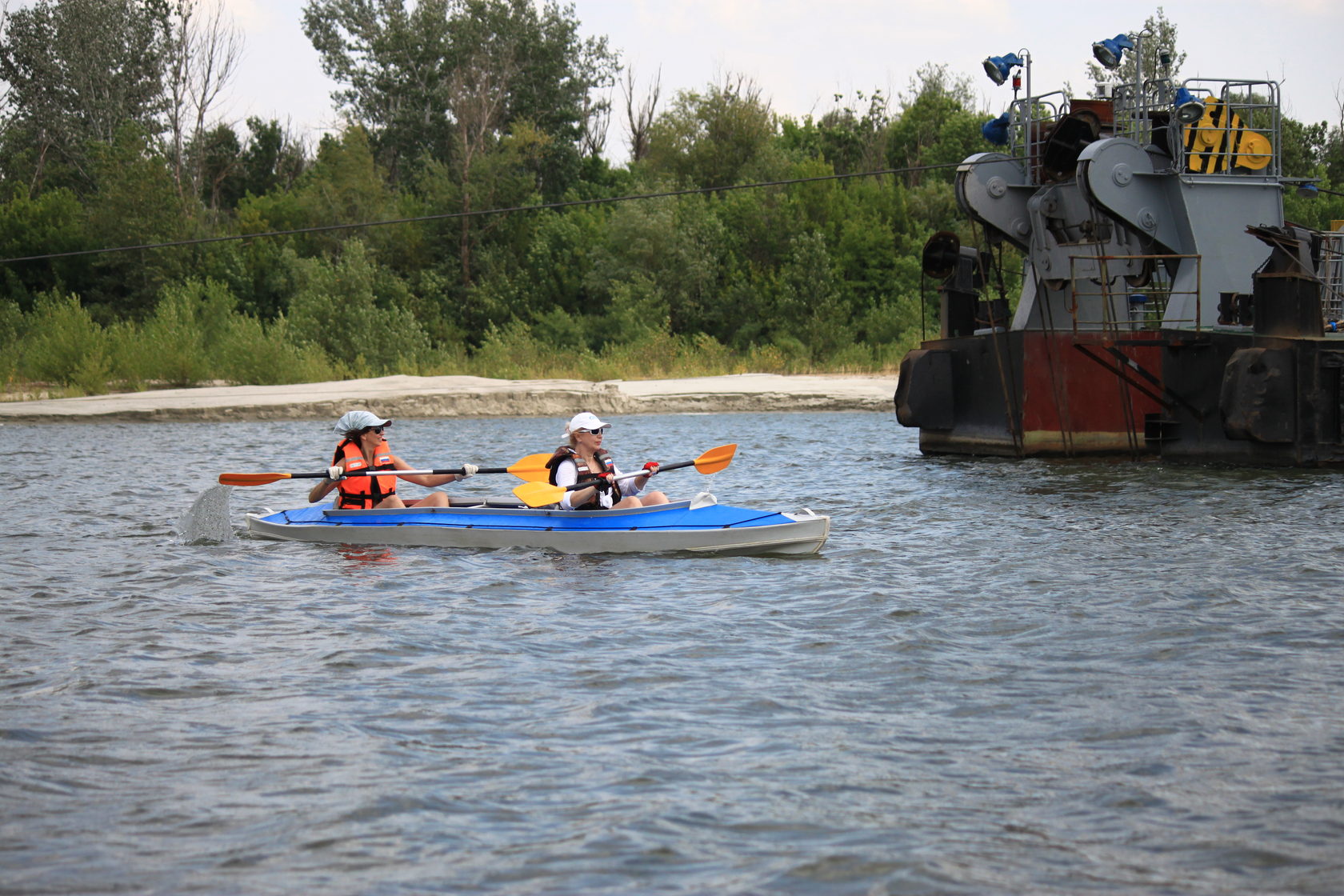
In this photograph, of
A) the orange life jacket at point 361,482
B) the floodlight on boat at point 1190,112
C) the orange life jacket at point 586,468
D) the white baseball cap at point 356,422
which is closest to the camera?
the orange life jacket at point 586,468

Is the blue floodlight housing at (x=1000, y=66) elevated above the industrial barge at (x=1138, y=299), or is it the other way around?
the blue floodlight housing at (x=1000, y=66)

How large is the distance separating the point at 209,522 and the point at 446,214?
2797cm

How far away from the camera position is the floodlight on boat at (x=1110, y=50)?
19438 millimetres

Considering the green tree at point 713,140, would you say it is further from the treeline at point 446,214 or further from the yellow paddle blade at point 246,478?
the yellow paddle blade at point 246,478

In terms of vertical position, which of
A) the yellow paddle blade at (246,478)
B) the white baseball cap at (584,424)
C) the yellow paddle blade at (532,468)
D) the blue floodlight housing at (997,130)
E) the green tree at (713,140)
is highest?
the green tree at (713,140)

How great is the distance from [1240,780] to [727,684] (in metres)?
2.60

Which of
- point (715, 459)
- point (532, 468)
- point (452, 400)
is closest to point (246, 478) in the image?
point (532, 468)

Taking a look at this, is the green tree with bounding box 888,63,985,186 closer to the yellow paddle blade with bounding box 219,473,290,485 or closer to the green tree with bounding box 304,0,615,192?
the green tree with bounding box 304,0,615,192

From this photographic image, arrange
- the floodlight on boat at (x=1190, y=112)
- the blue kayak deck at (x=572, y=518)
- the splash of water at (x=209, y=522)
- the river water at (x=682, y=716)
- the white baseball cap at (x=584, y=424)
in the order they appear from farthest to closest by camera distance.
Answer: the floodlight on boat at (x=1190, y=112), the splash of water at (x=209, y=522), the blue kayak deck at (x=572, y=518), the white baseball cap at (x=584, y=424), the river water at (x=682, y=716)

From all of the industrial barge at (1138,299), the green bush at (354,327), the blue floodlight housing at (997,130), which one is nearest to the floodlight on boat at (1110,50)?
the industrial barge at (1138,299)

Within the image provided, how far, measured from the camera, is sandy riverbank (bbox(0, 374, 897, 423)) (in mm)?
33250

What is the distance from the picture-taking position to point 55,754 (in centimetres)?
622

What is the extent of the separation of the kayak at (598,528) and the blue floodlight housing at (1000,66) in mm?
11554

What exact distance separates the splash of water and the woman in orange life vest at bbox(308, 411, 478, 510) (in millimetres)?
903
